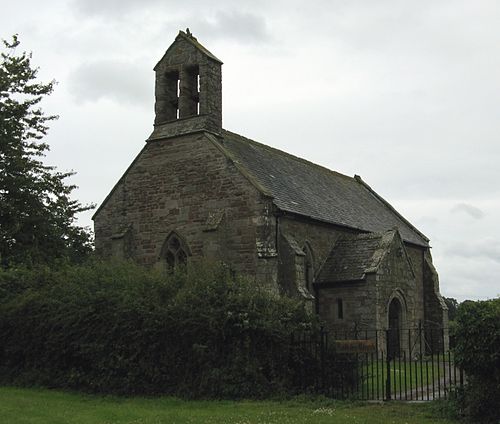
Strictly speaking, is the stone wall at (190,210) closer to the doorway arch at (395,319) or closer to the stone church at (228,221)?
the stone church at (228,221)

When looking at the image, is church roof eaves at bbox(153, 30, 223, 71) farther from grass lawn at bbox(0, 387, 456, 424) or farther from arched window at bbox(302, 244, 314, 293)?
grass lawn at bbox(0, 387, 456, 424)

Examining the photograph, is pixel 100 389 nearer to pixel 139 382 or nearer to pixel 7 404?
pixel 139 382

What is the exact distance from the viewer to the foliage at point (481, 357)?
1400cm

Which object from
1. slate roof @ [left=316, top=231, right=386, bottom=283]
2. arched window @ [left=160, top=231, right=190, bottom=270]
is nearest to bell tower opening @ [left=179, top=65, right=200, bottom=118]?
arched window @ [left=160, top=231, right=190, bottom=270]

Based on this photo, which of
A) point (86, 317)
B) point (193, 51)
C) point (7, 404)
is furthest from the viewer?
point (193, 51)

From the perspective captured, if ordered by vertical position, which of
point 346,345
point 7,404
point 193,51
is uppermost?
point 193,51

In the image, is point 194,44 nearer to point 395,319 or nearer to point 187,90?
point 187,90

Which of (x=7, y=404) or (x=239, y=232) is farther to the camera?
(x=239, y=232)

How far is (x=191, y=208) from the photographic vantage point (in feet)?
92.2

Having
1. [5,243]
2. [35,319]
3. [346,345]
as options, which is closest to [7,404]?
[35,319]

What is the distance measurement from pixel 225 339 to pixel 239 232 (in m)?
8.93

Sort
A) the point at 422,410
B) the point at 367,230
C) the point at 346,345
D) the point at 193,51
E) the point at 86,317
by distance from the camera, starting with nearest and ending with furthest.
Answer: the point at 422,410 → the point at 346,345 → the point at 86,317 → the point at 193,51 → the point at 367,230

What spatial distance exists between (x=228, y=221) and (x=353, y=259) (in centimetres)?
596

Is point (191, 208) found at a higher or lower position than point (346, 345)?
higher
